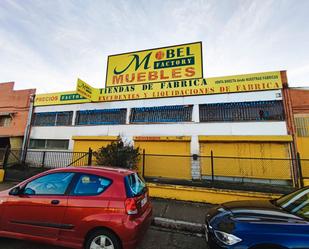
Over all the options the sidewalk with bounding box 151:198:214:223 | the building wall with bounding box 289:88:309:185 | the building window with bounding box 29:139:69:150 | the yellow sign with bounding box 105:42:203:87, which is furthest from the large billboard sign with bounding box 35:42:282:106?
the sidewalk with bounding box 151:198:214:223

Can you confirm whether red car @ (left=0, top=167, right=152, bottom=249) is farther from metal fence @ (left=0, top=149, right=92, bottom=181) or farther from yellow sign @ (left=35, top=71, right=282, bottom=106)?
yellow sign @ (left=35, top=71, right=282, bottom=106)

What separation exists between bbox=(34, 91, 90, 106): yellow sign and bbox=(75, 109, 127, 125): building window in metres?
0.99

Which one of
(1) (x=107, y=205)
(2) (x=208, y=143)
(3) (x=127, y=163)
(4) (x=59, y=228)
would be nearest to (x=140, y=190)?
(1) (x=107, y=205)

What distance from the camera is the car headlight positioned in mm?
2421

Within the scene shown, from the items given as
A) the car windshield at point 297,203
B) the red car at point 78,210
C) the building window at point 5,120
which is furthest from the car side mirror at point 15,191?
the building window at point 5,120

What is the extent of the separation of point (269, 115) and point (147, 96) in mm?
6930

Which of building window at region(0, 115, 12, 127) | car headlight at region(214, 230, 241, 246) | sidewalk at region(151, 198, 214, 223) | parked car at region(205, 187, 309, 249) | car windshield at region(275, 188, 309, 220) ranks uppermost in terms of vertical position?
building window at region(0, 115, 12, 127)

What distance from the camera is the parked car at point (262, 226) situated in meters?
2.26

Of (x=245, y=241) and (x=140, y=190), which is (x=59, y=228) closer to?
(x=140, y=190)

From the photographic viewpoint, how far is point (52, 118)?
13383 millimetres

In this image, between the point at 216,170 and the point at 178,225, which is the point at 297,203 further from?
the point at 216,170

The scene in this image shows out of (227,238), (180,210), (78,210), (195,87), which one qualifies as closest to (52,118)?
(195,87)

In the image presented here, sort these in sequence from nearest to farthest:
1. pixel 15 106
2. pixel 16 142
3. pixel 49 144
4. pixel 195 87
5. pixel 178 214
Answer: pixel 178 214 < pixel 195 87 < pixel 49 144 < pixel 16 142 < pixel 15 106

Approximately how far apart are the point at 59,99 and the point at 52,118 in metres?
1.52
